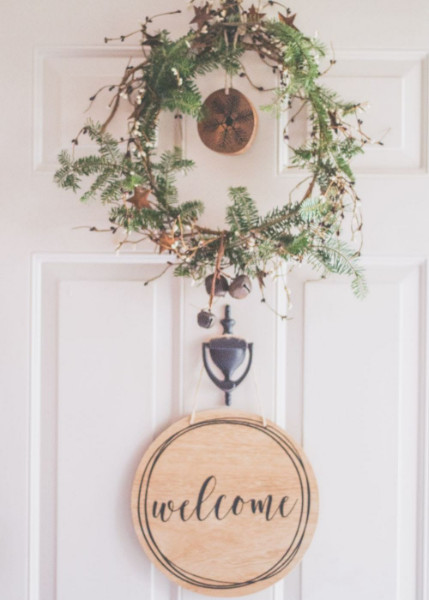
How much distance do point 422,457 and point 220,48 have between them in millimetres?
731

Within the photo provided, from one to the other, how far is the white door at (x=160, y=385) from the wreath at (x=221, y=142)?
0.27 ft

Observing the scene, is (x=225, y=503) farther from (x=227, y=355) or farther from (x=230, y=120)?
(x=230, y=120)

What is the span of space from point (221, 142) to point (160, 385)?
0.41 meters

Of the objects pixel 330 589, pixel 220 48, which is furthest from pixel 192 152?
pixel 330 589

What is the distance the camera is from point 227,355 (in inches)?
33.3

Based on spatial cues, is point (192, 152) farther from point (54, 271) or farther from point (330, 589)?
point (330, 589)

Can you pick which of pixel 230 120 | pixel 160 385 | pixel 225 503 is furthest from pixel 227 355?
pixel 230 120

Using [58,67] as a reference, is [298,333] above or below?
below

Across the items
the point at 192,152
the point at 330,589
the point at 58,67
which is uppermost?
the point at 58,67

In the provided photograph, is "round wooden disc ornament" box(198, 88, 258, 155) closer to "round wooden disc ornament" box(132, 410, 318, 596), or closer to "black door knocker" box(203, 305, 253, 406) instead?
"black door knocker" box(203, 305, 253, 406)

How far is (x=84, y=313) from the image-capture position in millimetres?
880

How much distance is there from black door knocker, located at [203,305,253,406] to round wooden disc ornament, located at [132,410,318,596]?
48mm

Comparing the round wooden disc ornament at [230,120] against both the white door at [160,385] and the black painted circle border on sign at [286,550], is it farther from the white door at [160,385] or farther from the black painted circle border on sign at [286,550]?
the black painted circle border on sign at [286,550]

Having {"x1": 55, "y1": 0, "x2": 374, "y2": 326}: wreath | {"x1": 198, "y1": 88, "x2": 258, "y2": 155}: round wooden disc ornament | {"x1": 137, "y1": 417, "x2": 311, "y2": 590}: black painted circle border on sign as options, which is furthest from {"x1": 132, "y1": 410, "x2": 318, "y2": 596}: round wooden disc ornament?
{"x1": 198, "y1": 88, "x2": 258, "y2": 155}: round wooden disc ornament
